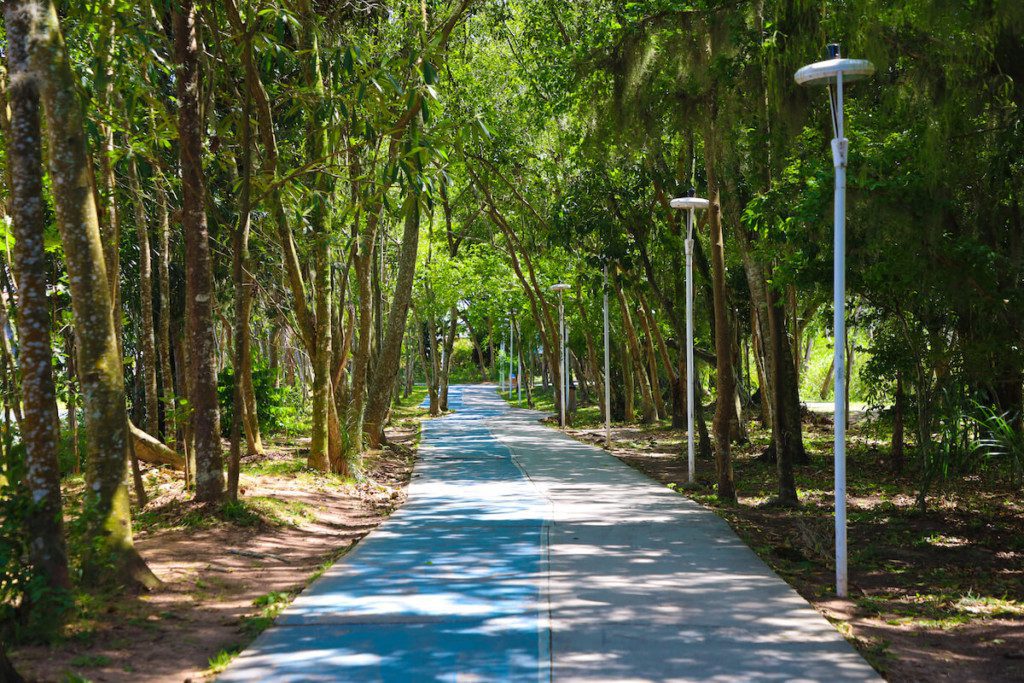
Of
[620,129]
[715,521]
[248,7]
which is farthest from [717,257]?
[248,7]

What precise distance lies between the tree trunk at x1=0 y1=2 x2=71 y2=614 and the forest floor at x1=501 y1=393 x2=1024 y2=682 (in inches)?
201

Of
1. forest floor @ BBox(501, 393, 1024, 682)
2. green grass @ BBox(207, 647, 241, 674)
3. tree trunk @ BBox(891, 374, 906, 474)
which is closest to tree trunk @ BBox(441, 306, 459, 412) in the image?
forest floor @ BBox(501, 393, 1024, 682)

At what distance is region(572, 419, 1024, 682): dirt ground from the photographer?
21.8 ft

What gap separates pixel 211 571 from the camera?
29.7 ft

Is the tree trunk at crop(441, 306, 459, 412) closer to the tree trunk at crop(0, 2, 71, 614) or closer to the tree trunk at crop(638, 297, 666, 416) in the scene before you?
the tree trunk at crop(638, 297, 666, 416)

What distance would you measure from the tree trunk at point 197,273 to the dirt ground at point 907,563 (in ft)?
19.3

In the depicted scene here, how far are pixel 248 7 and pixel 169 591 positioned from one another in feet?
20.8

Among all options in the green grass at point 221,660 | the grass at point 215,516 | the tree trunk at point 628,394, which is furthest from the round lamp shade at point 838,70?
the tree trunk at point 628,394

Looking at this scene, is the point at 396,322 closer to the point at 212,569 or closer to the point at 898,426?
the point at 898,426

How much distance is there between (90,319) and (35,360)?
103cm

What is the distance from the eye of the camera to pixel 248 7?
1099 centimetres

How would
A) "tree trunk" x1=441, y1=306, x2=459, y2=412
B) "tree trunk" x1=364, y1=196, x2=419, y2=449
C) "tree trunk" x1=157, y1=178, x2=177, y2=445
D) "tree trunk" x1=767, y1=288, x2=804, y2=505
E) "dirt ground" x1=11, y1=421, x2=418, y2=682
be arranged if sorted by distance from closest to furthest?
1. "dirt ground" x1=11, y1=421, x2=418, y2=682
2. "tree trunk" x1=767, y1=288, x2=804, y2=505
3. "tree trunk" x1=157, y1=178, x2=177, y2=445
4. "tree trunk" x1=364, y1=196, x2=419, y2=449
5. "tree trunk" x1=441, y1=306, x2=459, y2=412

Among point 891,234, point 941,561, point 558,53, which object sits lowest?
point 941,561

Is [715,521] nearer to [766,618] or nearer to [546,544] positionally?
[546,544]
